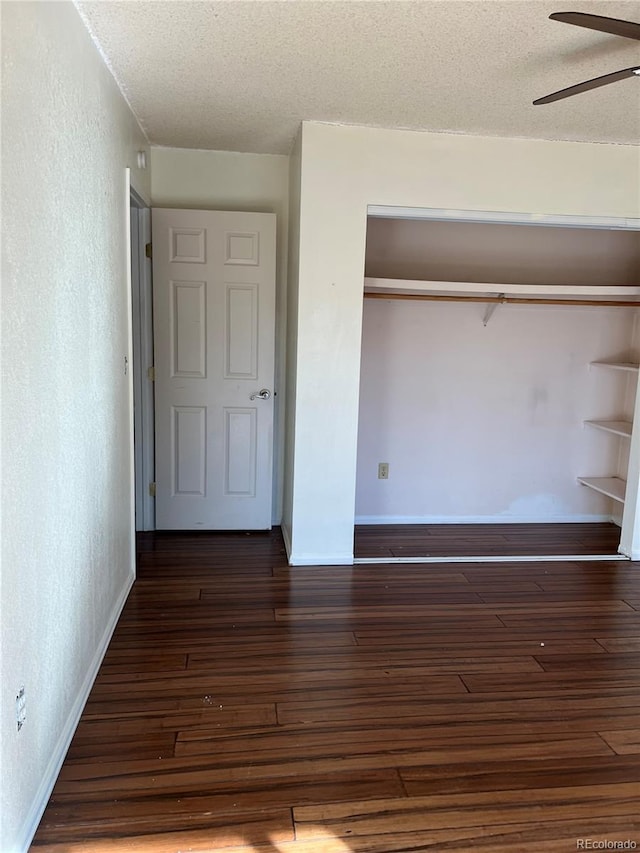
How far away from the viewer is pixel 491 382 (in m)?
4.47

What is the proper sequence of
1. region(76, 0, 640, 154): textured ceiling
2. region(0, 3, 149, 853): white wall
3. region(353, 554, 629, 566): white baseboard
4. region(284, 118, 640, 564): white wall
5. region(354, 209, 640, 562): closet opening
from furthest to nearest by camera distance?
region(354, 209, 640, 562): closet opening → region(353, 554, 629, 566): white baseboard → region(284, 118, 640, 564): white wall → region(76, 0, 640, 154): textured ceiling → region(0, 3, 149, 853): white wall

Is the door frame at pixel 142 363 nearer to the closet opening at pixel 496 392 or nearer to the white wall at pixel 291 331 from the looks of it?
the white wall at pixel 291 331

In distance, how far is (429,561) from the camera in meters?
3.81

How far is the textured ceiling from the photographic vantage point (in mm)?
2094

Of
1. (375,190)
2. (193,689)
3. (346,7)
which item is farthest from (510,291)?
(193,689)

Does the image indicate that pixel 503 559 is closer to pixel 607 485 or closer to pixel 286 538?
pixel 607 485

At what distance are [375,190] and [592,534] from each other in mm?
2848

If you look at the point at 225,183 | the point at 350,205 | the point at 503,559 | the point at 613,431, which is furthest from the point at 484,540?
the point at 225,183

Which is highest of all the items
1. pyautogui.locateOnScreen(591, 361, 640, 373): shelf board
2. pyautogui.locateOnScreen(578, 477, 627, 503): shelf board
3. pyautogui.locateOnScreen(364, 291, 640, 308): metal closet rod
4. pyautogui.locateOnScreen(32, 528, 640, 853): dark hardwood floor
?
pyautogui.locateOnScreen(364, 291, 640, 308): metal closet rod

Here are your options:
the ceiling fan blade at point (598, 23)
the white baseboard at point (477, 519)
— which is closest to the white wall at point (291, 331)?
the white baseboard at point (477, 519)

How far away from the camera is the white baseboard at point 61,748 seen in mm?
1681

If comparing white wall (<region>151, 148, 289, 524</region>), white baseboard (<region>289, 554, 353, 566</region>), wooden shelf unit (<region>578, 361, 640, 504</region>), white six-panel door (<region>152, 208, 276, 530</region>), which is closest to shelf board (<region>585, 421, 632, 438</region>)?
wooden shelf unit (<region>578, 361, 640, 504</region>)

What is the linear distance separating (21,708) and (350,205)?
277cm

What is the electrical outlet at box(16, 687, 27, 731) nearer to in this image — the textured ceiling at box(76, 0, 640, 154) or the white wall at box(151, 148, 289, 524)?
the textured ceiling at box(76, 0, 640, 154)
